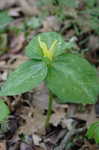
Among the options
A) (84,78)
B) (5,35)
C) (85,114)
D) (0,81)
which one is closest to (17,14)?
(5,35)

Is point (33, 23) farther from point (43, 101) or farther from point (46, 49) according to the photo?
point (46, 49)

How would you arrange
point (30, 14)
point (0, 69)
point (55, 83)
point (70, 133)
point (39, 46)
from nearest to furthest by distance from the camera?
point (55, 83) → point (39, 46) → point (70, 133) → point (0, 69) → point (30, 14)

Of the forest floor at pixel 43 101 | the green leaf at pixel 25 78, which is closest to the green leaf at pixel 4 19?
the forest floor at pixel 43 101

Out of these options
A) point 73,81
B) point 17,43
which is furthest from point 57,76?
point 17,43

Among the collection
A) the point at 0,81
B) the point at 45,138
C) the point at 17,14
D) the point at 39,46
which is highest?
the point at 39,46

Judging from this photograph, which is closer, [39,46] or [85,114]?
[39,46]

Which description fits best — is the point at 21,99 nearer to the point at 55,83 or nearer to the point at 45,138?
the point at 45,138
